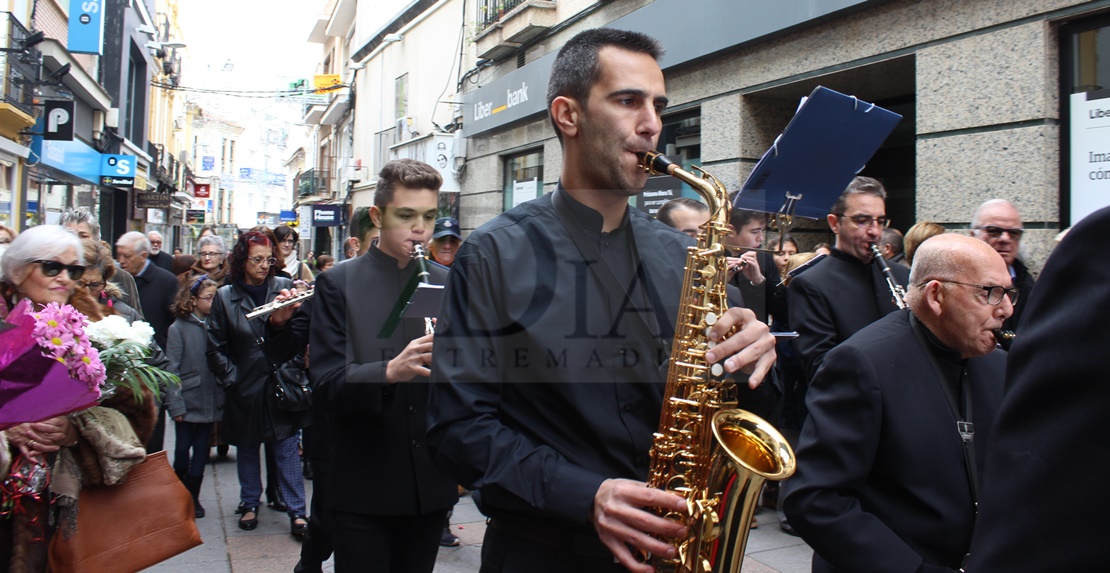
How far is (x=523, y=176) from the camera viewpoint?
13.2 meters

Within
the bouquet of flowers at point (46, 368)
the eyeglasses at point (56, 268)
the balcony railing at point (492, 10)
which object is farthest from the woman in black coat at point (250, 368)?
the balcony railing at point (492, 10)

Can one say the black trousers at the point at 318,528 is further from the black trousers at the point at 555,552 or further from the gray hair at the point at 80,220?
the gray hair at the point at 80,220

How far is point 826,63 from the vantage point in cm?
722

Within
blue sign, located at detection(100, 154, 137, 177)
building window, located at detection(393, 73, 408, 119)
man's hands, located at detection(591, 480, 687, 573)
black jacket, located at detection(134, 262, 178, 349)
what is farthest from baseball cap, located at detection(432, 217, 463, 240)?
blue sign, located at detection(100, 154, 137, 177)

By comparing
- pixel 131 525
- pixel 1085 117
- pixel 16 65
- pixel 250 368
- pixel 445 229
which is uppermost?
pixel 16 65

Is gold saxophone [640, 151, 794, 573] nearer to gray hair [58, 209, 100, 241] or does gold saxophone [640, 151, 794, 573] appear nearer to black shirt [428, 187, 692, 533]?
black shirt [428, 187, 692, 533]

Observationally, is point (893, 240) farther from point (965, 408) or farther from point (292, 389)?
point (292, 389)

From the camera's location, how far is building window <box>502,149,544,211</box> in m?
12.5

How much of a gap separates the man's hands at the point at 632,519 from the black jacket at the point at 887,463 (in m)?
0.82

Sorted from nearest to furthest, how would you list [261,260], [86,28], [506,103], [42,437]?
[42,437], [261,260], [506,103], [86,28]

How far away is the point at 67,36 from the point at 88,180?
3.84 metres

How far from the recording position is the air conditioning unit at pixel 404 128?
771 inches

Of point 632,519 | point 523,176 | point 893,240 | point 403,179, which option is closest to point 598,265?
point 632,519

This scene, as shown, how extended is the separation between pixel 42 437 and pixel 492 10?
A: 12.7 m
